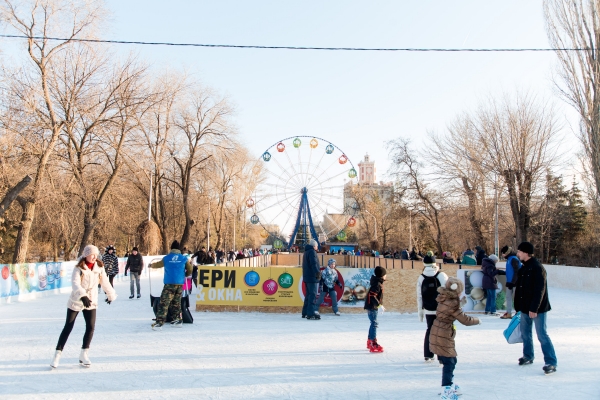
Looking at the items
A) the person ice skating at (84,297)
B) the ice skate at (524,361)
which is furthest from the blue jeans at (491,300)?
the person ice skating at (84,297)

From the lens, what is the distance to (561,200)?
3978 cm

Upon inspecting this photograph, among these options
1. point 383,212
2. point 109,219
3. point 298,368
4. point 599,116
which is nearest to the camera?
point 298,368

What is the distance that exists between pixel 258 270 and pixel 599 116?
759 inches

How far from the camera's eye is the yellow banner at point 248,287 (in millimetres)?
14094

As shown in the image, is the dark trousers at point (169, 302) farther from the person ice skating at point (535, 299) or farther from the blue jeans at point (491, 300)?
the blue jeans at point (491, 300)

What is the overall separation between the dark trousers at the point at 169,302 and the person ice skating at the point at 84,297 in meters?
3.40

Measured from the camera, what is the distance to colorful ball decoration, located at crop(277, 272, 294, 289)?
46.4 ft

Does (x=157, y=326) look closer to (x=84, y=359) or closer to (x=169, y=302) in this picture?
(x=169, y=302)

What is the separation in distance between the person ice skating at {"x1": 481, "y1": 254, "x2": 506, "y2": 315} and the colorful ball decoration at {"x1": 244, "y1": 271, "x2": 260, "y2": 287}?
19.3ft

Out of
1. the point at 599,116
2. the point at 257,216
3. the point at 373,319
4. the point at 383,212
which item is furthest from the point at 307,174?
the point at 383,212

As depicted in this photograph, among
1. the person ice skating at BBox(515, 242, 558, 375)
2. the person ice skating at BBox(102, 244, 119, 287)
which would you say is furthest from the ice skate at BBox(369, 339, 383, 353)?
the person ice skating at BBox(102, 244, 119, 287)

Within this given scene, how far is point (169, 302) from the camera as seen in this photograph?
36.5 feet

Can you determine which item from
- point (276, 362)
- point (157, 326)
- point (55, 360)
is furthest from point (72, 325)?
point (157, 326)

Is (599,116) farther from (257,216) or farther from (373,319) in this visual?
(373,319)
